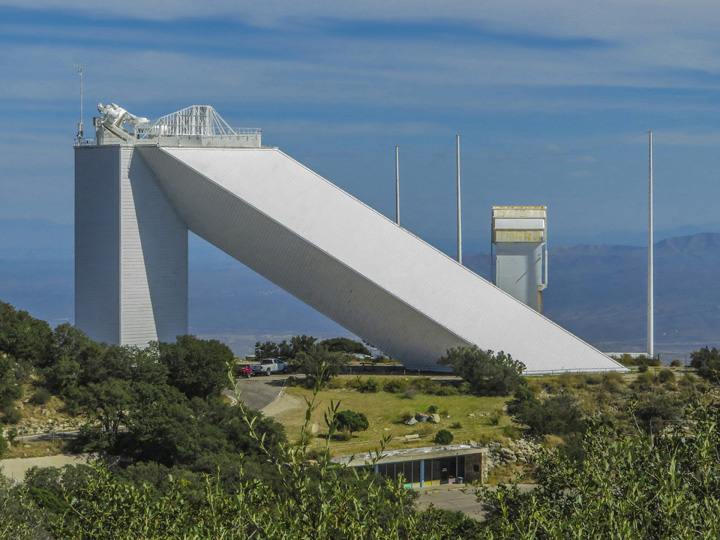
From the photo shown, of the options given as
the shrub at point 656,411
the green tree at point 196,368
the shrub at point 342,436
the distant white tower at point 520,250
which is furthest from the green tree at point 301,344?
the shrub at point 656,411

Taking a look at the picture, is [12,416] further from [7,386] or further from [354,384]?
[354,384]

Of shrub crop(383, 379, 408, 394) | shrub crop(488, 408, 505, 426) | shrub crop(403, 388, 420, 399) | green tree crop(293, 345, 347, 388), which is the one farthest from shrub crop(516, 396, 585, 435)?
green tree crop(293, 345, 347, 388)

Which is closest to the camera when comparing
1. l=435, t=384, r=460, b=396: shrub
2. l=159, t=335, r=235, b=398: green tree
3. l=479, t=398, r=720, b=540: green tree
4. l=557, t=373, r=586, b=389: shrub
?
l=479, t=398, r=720, b=540: green tree

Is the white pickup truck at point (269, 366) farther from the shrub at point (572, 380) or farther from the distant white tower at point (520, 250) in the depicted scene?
the shrub at point (572, 380)

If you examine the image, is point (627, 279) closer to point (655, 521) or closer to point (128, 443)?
point (128, 443)

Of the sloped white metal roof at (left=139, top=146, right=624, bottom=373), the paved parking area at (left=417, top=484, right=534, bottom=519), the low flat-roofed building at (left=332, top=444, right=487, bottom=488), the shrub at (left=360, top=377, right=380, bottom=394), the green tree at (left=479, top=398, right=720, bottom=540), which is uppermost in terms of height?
the sloped white metal roof at (left=139, top=146, right=624, bottom=373)

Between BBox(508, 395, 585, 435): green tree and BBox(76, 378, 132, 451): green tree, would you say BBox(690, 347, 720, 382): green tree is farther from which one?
BBox(76, 378, 132, 451): green tree

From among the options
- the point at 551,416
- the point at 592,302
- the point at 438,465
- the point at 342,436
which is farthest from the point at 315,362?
the point at 592,302
